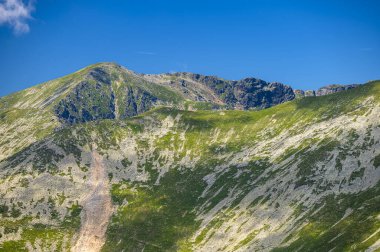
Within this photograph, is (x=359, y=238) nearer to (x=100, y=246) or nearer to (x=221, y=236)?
(x=221, y=236)

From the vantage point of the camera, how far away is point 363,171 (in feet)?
602

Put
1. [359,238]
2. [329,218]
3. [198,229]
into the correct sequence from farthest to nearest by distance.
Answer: [198,229] < [329,218] < [359,238]

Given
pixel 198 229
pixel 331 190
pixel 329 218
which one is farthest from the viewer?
pixel 198 229

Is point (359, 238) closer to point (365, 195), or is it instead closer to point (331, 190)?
point (365, 195)

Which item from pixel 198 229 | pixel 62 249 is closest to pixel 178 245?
pixel 198 229

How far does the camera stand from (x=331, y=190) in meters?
182

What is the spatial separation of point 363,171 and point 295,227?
42.4 meters

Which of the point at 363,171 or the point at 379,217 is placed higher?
the point at 363,171

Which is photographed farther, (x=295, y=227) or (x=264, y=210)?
(x=264, y=210)

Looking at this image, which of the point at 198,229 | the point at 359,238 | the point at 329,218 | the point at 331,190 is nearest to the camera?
the point at 359,238

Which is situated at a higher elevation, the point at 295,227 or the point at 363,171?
the point at 363,171

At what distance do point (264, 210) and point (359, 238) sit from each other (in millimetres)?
60670

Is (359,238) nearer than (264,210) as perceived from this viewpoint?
Yes

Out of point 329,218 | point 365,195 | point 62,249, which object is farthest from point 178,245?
point 365,195
